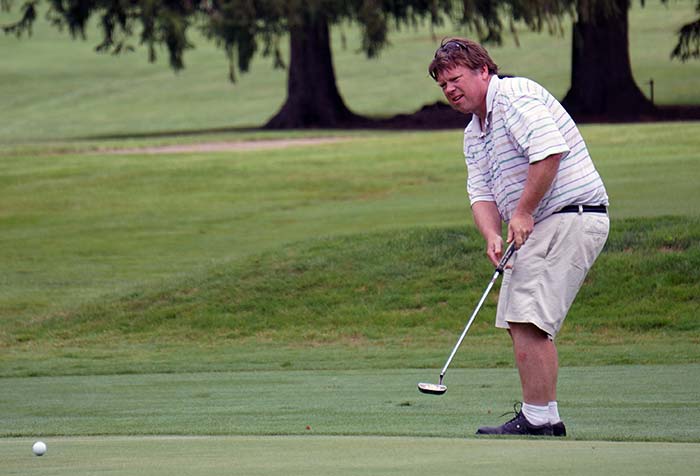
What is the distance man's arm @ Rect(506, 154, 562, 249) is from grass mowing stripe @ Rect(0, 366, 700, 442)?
38.5 inches

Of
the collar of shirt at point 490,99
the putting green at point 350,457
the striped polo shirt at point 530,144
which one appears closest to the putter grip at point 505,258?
the striped polo shirt at point 530,144

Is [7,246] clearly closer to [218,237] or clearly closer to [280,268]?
[218,237]

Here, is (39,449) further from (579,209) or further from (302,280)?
(302,280)

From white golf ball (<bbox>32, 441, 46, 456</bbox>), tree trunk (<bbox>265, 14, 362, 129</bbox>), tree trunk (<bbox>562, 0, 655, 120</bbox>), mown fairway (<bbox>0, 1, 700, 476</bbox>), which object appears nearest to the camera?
white golf ball (<bbox>32, 441, 46, 456</bbox>)

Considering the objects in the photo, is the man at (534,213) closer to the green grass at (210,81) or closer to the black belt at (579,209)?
the black belt at (579,209)

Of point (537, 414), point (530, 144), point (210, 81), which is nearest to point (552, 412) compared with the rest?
point (537, 414)

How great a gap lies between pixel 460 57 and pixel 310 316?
9402 millimetres

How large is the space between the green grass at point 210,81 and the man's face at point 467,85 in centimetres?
4364

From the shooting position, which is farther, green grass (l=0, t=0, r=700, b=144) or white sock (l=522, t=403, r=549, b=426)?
green grass (l=0, t=0, r=700, b=144)

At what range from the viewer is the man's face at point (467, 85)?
6.91 m

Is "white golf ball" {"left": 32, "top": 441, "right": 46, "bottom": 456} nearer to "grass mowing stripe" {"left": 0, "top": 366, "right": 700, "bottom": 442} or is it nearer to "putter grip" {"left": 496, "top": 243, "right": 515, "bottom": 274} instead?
"grass mowing stripe" {"left": 0, "top": 366, "right": 700, "bottom": 442}

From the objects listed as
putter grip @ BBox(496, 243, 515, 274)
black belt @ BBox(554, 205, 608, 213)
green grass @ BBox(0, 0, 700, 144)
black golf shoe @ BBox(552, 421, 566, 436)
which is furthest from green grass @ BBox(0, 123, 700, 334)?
green grass @ BBox(0, 0, 700, 144)

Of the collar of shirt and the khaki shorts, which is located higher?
the collar of shirt

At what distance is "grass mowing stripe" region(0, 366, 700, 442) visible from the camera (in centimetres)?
745
